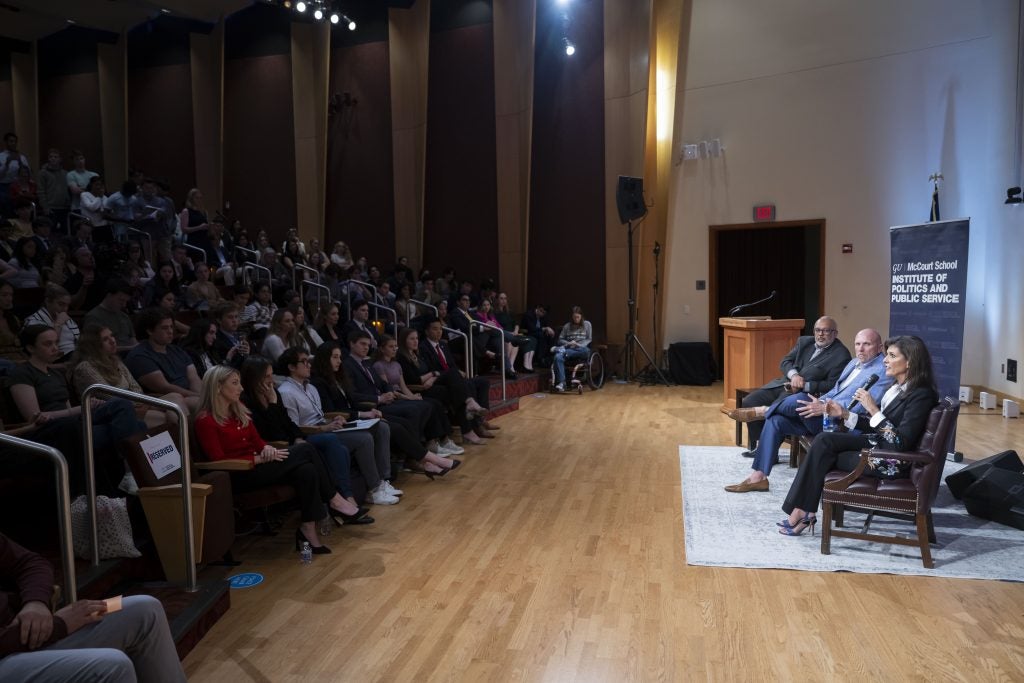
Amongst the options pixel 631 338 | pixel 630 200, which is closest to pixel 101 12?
pixel 630 200

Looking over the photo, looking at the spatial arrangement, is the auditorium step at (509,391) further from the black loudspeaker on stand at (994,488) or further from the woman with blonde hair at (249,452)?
the black loudspeaker on stand at (994,488)

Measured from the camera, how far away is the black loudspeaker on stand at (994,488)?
3.66m

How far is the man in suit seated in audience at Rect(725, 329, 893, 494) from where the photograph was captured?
416 centimetres

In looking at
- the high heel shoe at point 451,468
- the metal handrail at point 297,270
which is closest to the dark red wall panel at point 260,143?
the metal handrail at point 297,270

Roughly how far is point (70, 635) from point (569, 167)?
8968 millimetres

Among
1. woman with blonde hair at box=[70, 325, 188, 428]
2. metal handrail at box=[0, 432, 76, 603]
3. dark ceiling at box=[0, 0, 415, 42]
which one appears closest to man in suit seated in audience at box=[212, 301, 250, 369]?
woman with blonde hair at box=[70, 325, 188, 428]

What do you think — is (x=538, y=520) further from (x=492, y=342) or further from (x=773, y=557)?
(x=492, y=342)

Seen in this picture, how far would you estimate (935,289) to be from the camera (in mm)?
5277

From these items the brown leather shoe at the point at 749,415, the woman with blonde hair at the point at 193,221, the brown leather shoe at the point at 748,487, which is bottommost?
the brown leather shoe at the point at 748,487

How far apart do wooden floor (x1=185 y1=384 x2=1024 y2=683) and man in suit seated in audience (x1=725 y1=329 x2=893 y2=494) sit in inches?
22.2

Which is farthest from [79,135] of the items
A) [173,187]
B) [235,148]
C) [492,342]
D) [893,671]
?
[893,671]

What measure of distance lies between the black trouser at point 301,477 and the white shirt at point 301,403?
58cm

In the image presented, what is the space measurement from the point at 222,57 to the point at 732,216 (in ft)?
26.8

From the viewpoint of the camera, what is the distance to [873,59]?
811 centimetres
